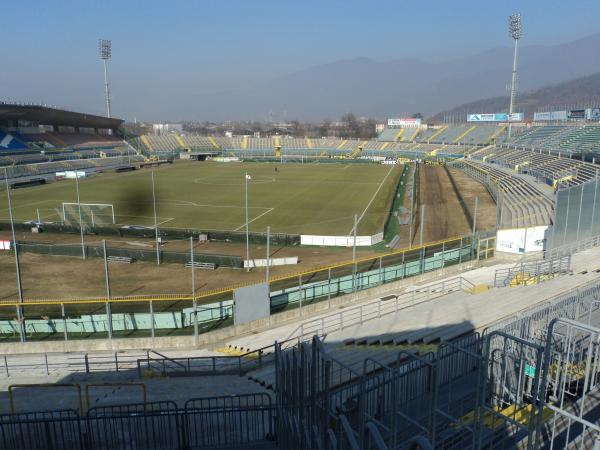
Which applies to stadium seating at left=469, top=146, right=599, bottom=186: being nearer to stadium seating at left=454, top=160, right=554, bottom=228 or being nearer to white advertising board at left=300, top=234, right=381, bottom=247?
stadium seating at left=454, top=160, right=554, bottom=228

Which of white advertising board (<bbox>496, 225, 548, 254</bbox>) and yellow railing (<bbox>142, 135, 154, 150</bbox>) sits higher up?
yellow railing (<bbox>142, 135, 154, 150</bbox>)

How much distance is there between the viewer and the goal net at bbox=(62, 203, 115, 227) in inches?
1563

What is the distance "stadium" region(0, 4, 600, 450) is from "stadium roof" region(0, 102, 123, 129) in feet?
86.3

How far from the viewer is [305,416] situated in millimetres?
7480

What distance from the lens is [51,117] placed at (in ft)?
301

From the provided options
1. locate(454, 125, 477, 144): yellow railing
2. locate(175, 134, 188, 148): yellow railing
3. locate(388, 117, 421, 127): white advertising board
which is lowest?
locate(175, 134, 188, 148): yellow railing

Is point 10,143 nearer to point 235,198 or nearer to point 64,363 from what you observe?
point 235,198

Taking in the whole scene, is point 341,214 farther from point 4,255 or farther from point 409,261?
point 4,255

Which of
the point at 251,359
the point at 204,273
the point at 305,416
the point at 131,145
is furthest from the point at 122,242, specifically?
the point at 131,145

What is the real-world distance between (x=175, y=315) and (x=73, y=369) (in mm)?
4019

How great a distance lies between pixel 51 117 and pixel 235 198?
56.0 m

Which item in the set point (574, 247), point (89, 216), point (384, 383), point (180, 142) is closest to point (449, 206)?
point (574, 247)

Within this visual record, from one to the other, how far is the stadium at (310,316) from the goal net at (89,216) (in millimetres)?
392

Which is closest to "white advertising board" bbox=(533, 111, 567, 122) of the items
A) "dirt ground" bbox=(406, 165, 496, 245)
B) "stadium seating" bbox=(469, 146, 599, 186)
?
"stadium seating" bbox=(469, 146, 599, 186)
